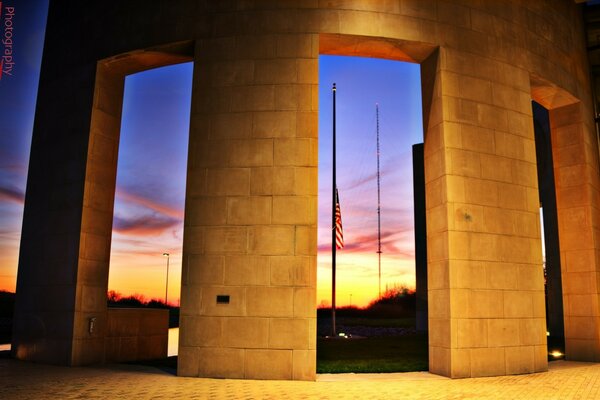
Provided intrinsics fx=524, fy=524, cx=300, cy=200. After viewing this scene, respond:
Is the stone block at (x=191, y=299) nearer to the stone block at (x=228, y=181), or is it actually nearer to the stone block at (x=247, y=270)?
the stone block at (x=247, y=270)

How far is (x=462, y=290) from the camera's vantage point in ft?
38.0

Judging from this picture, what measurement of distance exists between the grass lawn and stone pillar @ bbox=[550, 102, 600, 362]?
4.40 meters

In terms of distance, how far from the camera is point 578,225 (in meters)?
15.2

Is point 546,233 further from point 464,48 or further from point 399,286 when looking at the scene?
point 399,286

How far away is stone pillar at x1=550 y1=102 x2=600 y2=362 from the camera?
48.2 feet

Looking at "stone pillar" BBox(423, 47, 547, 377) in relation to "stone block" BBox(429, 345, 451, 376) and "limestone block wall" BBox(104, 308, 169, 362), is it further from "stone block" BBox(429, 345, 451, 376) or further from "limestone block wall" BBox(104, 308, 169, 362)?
"limestone block wall" BBox(104, 308, 169, 362)

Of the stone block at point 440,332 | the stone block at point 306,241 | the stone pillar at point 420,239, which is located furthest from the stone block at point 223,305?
the stone pillar at point 420,239

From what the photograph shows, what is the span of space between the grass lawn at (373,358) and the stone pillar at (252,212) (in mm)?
2232

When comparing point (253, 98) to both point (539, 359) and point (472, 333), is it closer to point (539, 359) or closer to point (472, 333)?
point (472, 333)

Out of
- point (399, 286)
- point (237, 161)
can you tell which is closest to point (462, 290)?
point (237, 161)

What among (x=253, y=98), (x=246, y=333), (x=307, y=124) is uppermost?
(x=253, y=98)

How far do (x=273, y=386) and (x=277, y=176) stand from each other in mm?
4321

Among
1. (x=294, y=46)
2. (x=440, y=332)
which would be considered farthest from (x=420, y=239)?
(x=294, y=46)

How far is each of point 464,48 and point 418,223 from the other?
20970 mm
